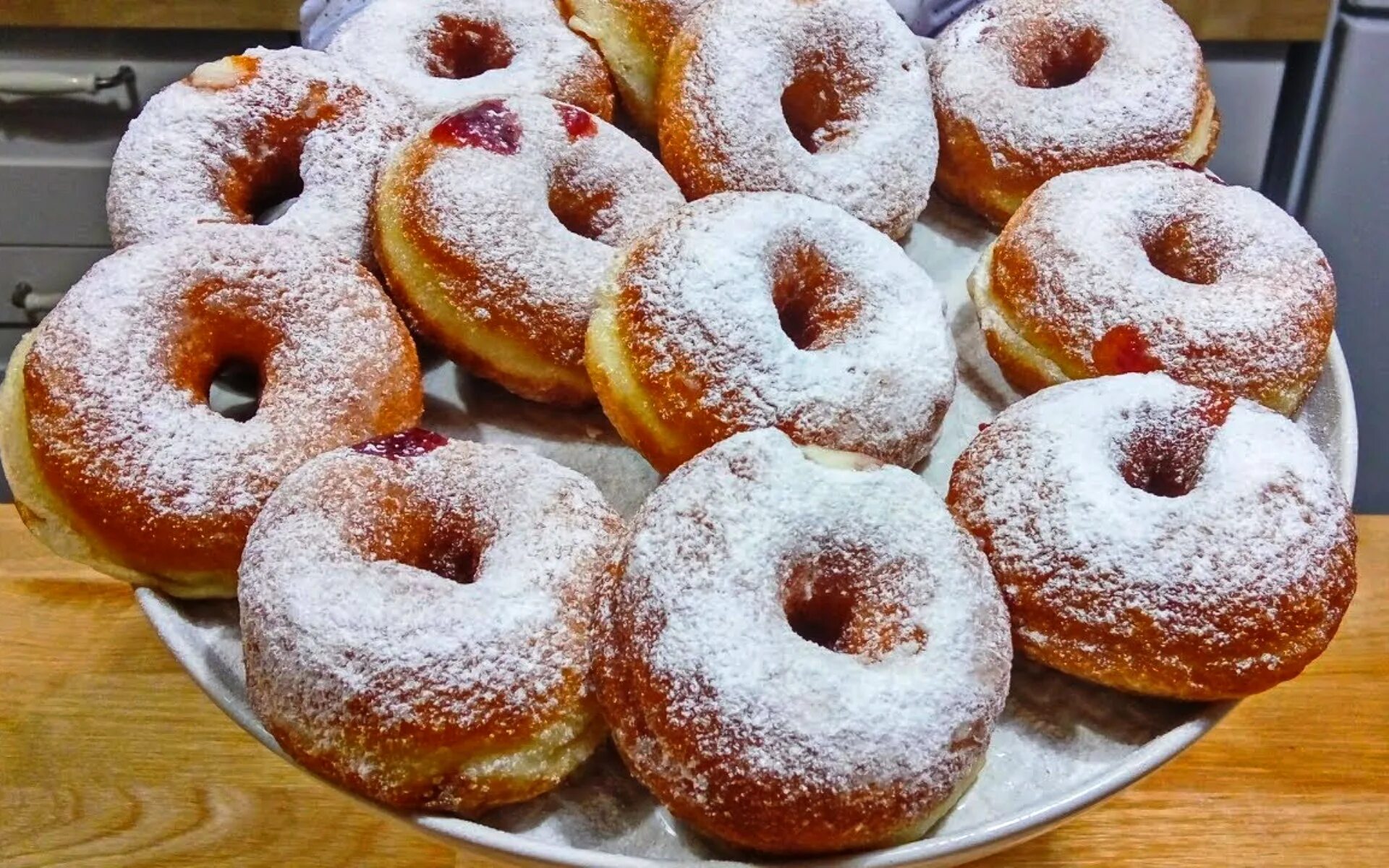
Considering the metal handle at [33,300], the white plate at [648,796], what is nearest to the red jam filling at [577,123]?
the white plate at [648,796]

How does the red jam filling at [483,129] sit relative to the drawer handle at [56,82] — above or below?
above

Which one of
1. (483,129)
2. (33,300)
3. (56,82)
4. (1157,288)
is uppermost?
(483,129)

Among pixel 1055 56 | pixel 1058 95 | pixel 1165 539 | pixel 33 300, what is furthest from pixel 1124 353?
pixel 33 300

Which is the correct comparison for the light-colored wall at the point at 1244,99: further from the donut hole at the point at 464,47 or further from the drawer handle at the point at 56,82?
the drawer handle at the point at 56,82

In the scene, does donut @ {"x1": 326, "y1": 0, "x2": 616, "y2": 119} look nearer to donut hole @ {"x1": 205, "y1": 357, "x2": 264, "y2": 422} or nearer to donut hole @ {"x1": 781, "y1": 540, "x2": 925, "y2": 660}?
donut hole @ {"x1": 205, "y1": 357, "x2": 264, "y2": 422}

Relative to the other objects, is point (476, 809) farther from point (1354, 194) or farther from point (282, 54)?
point (1354, 194)

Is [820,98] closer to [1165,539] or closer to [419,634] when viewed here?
[1165,539]
